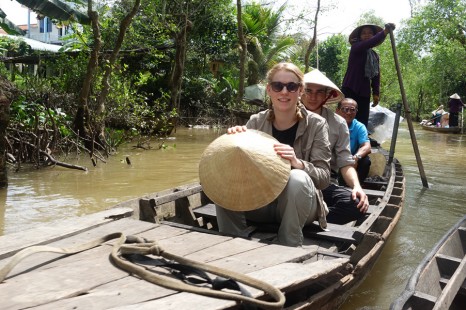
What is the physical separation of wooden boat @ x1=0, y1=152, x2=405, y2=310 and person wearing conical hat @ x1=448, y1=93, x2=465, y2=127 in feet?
58.5

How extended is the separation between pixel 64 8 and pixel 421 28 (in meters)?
16.1

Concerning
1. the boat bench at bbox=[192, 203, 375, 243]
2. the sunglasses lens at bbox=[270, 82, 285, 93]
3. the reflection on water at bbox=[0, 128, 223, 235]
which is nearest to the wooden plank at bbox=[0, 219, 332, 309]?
the boat bench at bbox=[192, 203, 375, 243]

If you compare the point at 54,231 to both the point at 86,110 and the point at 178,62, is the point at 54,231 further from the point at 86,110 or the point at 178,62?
the point at 178,62

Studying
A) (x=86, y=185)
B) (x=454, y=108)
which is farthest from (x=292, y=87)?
(x=454, y=108)

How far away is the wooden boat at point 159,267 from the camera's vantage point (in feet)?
5.82

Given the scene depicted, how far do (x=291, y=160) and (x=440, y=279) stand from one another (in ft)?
3.50

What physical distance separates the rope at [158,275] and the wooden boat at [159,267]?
0.03 metres

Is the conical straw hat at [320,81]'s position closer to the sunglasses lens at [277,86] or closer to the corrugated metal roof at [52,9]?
the sunglasses lens at [277,86]

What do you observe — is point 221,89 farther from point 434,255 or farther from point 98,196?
point 434,255

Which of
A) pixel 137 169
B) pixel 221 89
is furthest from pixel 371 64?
pixel 221 89

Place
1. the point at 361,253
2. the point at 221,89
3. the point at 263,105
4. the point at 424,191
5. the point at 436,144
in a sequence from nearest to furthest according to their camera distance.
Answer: the point at 361,253
the point at 424,191
the point at 263,105
the point at 436,144
the point at 221,89

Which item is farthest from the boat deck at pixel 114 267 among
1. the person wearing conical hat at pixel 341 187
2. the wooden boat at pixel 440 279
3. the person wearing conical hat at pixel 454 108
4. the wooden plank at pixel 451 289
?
the person wearing conical hat at pixel 454 108

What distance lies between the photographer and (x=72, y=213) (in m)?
5.88

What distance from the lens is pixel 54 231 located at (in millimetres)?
2658
